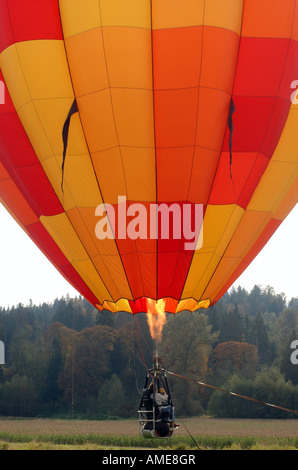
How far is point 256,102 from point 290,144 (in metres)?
1.06

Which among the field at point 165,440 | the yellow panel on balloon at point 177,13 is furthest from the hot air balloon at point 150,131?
the field at point 165,440

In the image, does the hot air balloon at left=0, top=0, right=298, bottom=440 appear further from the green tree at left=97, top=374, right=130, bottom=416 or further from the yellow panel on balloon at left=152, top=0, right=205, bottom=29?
the green tree at left=97, top=374, right=130, bottom=416

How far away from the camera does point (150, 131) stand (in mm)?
8195

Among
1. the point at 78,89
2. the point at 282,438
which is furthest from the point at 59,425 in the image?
the point at 78,89

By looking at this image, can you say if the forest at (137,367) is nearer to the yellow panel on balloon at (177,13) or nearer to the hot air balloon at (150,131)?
the hot air balloon at (150,131)

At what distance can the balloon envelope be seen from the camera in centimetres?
781

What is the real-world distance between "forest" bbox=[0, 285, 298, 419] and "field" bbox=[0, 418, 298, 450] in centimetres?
316

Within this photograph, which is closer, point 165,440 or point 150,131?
point 150,131

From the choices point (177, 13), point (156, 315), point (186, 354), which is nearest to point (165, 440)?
point (186, 354)

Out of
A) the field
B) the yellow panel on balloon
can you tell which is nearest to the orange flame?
the yellow panel on balloon

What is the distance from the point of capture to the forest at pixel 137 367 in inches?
1692

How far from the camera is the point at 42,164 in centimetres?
889

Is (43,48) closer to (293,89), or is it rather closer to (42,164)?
(42,164)

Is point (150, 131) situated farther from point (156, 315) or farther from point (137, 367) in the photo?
point (137, 367)
